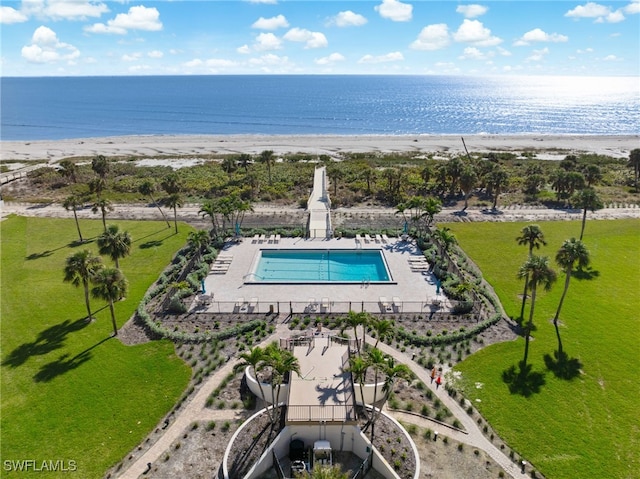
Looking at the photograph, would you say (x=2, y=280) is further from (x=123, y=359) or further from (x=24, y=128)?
(x=24, y=128)

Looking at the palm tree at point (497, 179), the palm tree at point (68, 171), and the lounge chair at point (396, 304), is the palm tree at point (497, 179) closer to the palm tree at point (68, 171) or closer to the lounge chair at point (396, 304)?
the lounge chair at point (396, 304)

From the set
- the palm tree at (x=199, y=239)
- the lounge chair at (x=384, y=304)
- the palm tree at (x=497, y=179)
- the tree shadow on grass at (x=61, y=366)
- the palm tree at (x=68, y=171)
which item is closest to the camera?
the tree shadow on grass at (x=61, y=366)

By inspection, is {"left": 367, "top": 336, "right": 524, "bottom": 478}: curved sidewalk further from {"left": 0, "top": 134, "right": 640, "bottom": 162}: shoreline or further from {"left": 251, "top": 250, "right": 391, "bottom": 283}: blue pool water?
{"left": 0, "top": 134, "right": 640, "bottom": 162}: shoreline

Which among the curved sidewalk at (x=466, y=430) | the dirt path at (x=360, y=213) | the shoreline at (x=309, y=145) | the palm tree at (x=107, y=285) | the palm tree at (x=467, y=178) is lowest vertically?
the curved sidewalk at (x=466, y=430)

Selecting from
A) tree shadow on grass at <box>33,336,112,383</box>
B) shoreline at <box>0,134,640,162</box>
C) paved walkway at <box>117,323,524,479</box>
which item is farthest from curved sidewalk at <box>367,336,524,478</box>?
shoreline at <box>0,134,640,162</box>

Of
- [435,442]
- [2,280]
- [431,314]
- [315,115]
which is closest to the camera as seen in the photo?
[435,442]

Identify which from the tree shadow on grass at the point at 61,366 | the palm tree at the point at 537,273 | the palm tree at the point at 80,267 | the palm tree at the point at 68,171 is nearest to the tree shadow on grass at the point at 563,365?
the palm tree at the point at 537,273

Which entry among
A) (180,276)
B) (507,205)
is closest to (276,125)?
(507,205)

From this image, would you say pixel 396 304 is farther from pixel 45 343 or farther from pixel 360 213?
pixel 45 343
